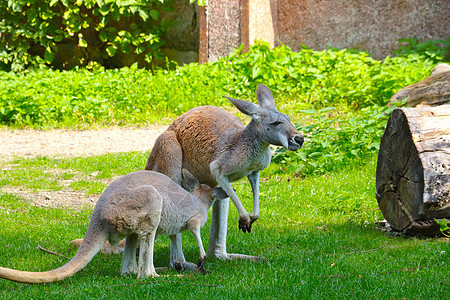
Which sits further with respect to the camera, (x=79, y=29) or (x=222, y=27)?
(x=79, y=29)

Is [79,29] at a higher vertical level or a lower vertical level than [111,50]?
higher

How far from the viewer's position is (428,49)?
12.2 m

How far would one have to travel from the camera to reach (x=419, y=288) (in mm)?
3906

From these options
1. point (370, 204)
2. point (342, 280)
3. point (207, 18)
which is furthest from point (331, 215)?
point (207, 18)

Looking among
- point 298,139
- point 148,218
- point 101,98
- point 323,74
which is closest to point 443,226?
point 298,139

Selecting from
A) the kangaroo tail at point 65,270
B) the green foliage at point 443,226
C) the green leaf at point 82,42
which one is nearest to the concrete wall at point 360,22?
the green leaf at point 82,42

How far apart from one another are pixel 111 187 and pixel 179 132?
814 millimetres

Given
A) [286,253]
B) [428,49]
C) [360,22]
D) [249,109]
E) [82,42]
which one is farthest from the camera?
[82,42]

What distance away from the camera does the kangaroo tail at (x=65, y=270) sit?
3.67 meters

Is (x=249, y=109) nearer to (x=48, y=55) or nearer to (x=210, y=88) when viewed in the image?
(x=210, y=88)

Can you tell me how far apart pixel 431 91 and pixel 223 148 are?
4646 mm

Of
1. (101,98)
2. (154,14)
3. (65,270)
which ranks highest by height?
(154,14)

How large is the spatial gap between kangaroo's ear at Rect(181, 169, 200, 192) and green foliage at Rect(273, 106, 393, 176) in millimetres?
3468

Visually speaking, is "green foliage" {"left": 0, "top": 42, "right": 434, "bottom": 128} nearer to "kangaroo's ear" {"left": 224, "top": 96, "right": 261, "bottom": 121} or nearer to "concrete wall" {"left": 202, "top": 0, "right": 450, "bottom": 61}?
"concrete wall" {"left": 202, "top": 0, "right": 450, "bottom": 61}
